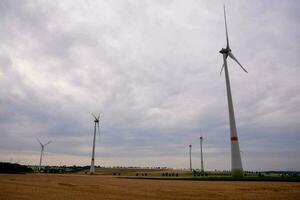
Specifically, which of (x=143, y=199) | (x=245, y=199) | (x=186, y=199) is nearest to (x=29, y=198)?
(x=143, y=199)

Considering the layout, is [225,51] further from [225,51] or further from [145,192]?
[145,192]

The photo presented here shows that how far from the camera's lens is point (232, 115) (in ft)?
231

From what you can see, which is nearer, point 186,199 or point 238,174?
point 186,199

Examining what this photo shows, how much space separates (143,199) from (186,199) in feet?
11.4

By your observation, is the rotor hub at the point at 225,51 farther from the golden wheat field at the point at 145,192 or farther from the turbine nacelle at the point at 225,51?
the golden wheat field at the point at 145,192

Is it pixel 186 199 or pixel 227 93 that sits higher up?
pixel 227 93

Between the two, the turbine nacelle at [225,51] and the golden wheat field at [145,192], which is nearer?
the golden wheat field at [145,192]

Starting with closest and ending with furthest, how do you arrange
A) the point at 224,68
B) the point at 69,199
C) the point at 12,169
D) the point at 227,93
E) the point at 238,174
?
the point at 69,199 < the point at 238,174 < the point at 227,93 < the point at 224,68 < the point at 12,169

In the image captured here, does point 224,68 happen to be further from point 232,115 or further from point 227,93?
point 232,115

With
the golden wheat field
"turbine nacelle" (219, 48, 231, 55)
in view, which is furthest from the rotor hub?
the golden wheat field

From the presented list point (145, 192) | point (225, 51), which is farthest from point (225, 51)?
point (145, 192)

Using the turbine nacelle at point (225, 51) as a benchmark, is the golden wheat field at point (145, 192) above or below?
below

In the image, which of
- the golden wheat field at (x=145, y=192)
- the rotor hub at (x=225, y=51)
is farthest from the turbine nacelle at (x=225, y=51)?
the golden wheat field at (x=145, y=192)

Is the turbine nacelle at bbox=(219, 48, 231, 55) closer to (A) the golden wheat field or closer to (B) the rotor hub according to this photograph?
(B) the rotor hub
